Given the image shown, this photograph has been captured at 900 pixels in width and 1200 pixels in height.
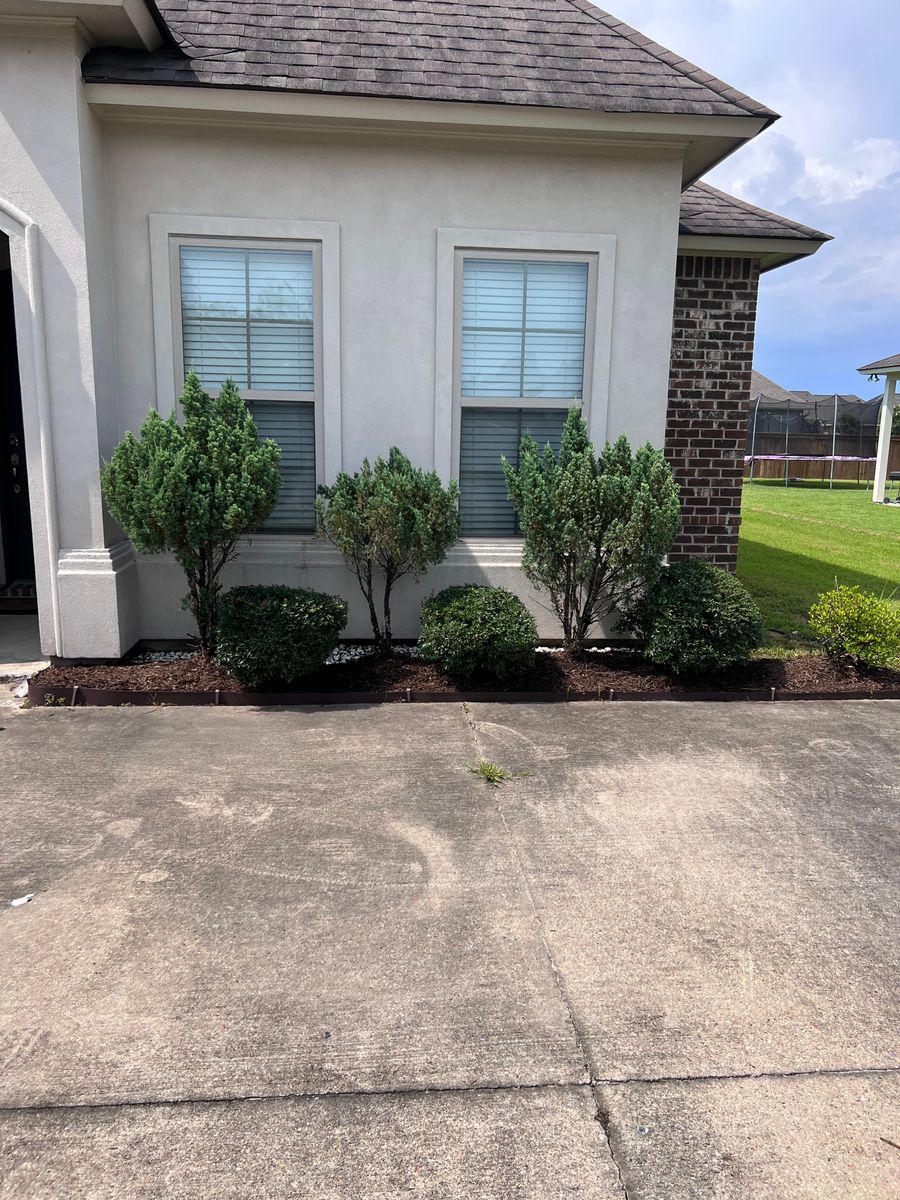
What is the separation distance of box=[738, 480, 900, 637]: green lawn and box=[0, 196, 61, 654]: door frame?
19.4 ft

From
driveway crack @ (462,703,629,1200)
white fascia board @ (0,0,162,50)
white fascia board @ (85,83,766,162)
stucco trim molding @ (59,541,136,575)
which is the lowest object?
driveway crack @ (462,703,629,1200)

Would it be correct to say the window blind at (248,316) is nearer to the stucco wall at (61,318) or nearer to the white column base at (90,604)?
the stucco wall at (61,318)

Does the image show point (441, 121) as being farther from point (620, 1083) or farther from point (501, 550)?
point (620, 1083)

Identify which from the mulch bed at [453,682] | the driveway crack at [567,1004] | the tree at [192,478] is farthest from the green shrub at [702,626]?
the tree at [192,478]

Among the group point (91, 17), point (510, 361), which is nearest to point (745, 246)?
point (510, 361)

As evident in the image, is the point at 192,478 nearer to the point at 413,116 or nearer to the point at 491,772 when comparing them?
the point at 491,772

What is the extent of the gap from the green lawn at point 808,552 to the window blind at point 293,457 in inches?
168

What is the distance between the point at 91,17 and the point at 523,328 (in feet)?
11.1

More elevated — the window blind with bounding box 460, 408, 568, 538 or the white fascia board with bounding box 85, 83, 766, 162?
the white fascia board with bounding box 85, 83, 766, 162

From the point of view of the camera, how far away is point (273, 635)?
16.8 feet

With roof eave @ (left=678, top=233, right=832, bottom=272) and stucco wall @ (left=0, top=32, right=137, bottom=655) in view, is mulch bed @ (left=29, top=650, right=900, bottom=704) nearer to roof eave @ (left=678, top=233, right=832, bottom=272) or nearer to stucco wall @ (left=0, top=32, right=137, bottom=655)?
stucco wall @ (left=0, top=32, right=137, bottom=655)

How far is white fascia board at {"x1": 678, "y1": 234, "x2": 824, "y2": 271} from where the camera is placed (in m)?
6.81

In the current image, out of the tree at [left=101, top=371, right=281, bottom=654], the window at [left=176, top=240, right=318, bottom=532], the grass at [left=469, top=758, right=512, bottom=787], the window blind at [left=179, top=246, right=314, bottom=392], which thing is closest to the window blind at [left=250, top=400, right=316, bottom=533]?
the window at [left=176, top=240, right=318, bottom=532]

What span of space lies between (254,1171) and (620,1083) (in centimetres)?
98
